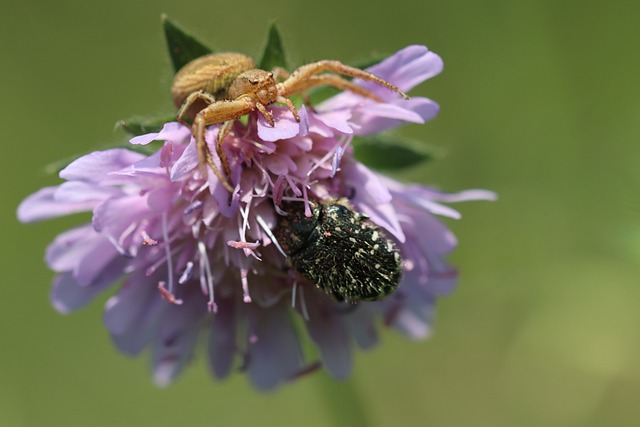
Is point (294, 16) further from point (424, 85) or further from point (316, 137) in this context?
point (316, 137)

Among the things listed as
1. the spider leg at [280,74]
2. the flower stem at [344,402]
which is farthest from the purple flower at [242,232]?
the flower stem at [344,402]

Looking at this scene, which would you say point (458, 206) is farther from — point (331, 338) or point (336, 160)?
point (336, 160)

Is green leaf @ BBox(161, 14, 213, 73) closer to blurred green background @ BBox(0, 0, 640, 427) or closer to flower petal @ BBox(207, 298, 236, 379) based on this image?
flower petal @ BBox(207, 298, 236, 379)

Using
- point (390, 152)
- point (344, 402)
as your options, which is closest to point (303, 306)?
point (390, 152)

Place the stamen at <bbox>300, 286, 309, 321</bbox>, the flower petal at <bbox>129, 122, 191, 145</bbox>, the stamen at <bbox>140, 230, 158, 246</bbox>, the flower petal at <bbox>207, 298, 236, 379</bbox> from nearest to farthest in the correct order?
the flower petal at <bbox>129, 122, 191, 145</bbox>
the stamen at <bbox>140, 230, 158, 246</bbox>
the stamen at <bbox>300, 286, 309, 321</bbox>
the flower petal at <bbox>207, 298, 236, 379</bbox>

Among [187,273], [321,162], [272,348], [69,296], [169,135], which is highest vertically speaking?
[169,135]

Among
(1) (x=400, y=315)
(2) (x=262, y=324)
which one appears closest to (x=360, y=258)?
(2) (x=262, y=324)

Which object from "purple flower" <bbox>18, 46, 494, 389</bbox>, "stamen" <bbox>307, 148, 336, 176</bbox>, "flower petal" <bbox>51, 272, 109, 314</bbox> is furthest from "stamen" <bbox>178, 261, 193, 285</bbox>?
"flower petal" <bbox>51, 272, 109, 314</bbox>

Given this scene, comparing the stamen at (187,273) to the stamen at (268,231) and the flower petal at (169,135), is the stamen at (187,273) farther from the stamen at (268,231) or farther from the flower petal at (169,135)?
the flower petal at (169,135)
